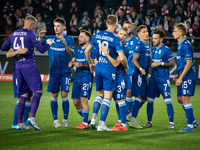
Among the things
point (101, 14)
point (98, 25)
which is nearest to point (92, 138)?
point (98, 25)

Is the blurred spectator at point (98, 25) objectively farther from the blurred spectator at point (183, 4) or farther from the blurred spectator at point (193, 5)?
the blurred spectator at point (193, 5)

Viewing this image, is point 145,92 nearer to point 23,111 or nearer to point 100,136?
point 100,136

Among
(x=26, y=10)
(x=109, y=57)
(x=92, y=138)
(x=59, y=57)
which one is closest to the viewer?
(x=92, y=138)

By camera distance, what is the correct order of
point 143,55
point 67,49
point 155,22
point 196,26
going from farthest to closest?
point 155,22 < point 196,26 < point 143,55 < point 67,49

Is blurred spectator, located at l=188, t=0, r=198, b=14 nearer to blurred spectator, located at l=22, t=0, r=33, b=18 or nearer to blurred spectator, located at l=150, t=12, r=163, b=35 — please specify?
blurred spectator, located at l=150, t=12, r=163, b=35

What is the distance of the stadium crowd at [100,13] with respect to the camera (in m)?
15.0

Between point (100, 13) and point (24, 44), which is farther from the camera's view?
point (100, 13)

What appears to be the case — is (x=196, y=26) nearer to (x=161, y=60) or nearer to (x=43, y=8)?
(x=43, y=8)

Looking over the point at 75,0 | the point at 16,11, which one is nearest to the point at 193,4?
the point at 75,0

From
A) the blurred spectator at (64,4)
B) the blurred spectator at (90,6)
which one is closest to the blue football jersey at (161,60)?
the blurred spectator at (90,6)

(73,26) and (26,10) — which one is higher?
(26,10)

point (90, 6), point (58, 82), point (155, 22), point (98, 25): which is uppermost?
point (90, 6)

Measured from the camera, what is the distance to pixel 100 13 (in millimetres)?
15562

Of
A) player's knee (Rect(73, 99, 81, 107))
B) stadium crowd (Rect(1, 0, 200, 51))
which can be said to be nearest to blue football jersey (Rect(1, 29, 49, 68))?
player's knee (Rect(73, 99, 81, 107))
